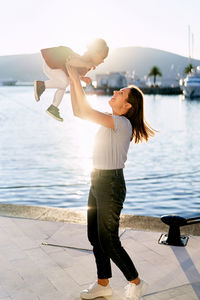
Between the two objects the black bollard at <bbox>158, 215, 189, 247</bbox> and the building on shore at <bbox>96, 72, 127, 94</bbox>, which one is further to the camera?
the building on shore at <bbox>96, 72, 127, 94</bbox>

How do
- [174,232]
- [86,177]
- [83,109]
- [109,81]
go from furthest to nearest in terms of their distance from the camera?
1. [109,81]
2. [86,177]
3. [174,232]
4. [83,109]

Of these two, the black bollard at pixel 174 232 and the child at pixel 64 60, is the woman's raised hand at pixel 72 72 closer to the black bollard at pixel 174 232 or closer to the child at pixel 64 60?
the child at pixel 64 60

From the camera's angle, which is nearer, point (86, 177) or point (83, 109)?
point (83, 109)

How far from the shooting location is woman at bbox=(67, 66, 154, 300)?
3.57 m

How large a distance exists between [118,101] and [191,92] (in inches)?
3812

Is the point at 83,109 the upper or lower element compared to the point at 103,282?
upper

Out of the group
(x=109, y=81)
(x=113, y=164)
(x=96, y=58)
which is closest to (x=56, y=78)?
(x=96, y=58)

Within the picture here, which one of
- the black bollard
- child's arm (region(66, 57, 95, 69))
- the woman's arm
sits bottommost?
the black bollard

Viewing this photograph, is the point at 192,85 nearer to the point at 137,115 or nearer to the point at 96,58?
the point at 137,115

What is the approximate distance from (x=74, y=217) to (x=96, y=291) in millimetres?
2448

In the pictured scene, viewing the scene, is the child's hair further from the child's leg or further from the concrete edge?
the concrete edge

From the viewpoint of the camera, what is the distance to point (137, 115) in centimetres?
374

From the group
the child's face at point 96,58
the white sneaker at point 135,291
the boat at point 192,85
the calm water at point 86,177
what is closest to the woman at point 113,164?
the white sneaker at point 135,291

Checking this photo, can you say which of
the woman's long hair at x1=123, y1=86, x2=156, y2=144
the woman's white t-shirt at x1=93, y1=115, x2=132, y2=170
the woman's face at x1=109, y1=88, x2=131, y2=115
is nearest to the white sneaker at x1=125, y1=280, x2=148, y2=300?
the woman's white t-shirt at x1=93, y1=115, x2=132, y2=170
